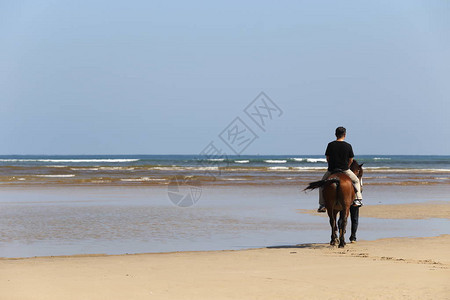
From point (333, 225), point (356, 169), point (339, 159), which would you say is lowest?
point (333, 225)

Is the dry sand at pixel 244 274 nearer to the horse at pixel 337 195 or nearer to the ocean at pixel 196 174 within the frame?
the horse at pixel 337 195

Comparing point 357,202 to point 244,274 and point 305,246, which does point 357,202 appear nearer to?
point 305,246

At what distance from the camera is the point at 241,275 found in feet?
27.9

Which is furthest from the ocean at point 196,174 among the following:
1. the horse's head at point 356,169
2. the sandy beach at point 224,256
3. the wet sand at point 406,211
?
the horse's head at point 356,169

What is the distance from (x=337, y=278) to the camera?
8289 mm

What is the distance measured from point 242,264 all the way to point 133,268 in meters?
1.54

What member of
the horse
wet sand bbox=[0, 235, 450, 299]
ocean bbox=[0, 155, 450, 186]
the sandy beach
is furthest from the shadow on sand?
ocean bbox=[0, 155, 450, 186]

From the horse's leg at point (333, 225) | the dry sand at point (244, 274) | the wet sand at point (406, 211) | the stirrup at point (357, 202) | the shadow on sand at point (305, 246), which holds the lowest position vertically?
the wet sand at point (406, 211)

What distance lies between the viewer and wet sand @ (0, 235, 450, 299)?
7.36m

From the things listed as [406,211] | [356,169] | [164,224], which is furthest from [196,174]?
[356,169]

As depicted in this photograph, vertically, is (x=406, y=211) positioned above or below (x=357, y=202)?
below

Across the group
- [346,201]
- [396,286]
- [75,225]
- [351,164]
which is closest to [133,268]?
[396,286]

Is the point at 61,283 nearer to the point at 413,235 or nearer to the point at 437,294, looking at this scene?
the point at 437,294

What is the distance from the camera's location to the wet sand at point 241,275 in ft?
24.1
